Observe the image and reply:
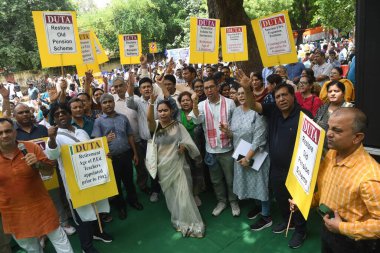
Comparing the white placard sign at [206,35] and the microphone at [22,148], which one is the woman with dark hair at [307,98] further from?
the microphone at [22,148]

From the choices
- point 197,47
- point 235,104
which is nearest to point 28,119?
point 235,104

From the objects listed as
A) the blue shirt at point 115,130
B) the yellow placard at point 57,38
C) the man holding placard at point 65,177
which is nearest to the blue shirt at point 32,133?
the man holding placard at point 65,177

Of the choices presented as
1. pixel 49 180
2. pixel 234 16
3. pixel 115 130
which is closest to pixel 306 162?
pixel 115 130

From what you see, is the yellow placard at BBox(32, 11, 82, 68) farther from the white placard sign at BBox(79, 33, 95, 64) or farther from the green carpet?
the green carpet

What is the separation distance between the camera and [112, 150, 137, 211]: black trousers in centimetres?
441

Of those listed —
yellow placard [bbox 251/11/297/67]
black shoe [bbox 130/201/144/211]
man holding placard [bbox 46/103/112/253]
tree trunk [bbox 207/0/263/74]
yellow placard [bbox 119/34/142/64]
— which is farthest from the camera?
tree trunk [bbox 207/0/263/74]

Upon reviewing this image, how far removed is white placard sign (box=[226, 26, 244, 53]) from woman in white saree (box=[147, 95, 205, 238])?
9.43 feet

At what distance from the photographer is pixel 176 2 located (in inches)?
1273

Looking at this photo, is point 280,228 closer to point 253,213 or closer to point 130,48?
point 253,213

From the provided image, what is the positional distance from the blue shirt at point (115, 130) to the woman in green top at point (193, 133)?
0.81 m

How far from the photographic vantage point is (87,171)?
11.3ft

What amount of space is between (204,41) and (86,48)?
2216 millimetres

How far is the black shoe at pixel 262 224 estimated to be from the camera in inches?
158

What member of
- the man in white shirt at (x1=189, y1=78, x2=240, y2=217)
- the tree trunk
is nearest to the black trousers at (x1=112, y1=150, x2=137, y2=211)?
the man in white shirt at (x1=189, y1=78, x2=240, y2=217)
